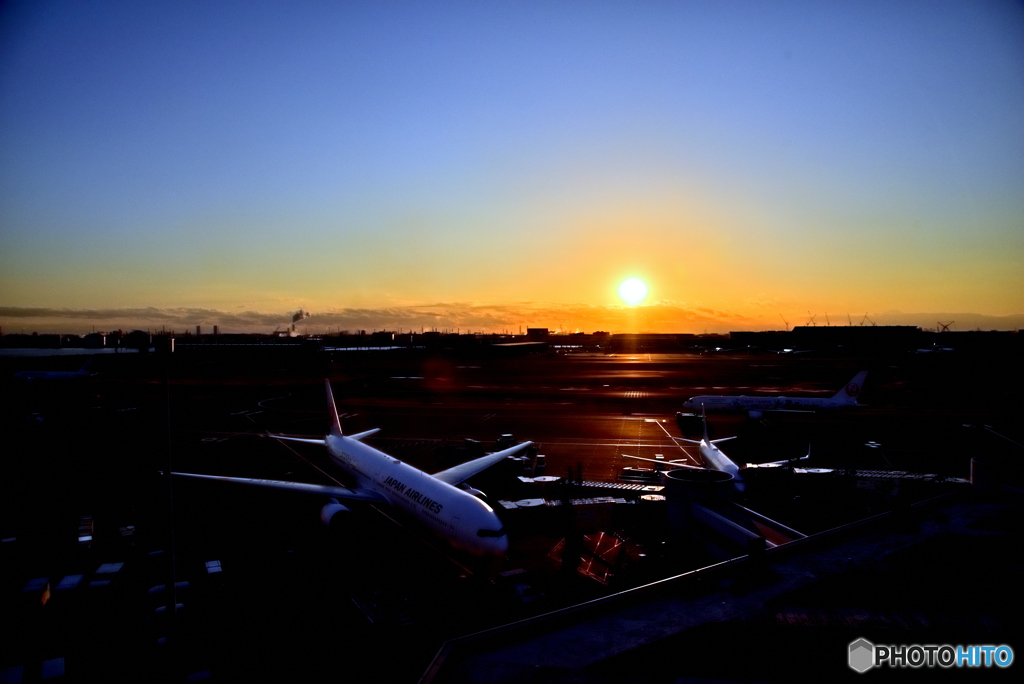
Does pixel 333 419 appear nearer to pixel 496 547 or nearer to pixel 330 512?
pixel 330 512

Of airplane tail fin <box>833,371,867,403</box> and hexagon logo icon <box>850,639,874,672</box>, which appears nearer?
hexagon logo icon <box>850,639,874,672</box>

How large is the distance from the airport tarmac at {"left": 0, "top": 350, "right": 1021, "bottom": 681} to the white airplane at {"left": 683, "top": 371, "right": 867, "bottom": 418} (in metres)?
2.80

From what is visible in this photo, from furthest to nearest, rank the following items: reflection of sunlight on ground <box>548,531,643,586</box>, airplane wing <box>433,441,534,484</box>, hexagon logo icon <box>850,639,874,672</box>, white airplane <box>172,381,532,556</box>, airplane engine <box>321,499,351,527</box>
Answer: airplane wing <box>433,441,534,484</box> → airplane engine <box>321,499,351,527</box> → reflection of sunlight on ground <box>548,531,643,586</box> → white airplane <box>172,381,532,556</box> → hexagon logo icon <box>850,639,874,672</box>

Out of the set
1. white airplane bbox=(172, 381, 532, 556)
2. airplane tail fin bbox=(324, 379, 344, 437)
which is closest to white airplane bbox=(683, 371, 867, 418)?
white airplane bbox=(172, 381, 532, 556)

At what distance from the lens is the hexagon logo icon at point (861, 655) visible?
38.1 ft

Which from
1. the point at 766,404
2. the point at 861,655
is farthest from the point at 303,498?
the point at 766,404

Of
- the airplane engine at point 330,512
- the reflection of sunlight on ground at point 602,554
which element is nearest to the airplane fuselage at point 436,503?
the airplane engine at point 330,512

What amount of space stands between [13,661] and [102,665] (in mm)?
3335

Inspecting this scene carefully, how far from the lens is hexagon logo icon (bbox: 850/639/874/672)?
11.6 m

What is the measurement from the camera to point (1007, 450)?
3925cm

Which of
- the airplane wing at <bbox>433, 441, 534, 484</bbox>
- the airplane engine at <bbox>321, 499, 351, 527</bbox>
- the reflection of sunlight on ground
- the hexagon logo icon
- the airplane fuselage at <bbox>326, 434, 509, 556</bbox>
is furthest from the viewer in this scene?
the airplane wing at <bbox>433, 441, 534, 484</bbox>

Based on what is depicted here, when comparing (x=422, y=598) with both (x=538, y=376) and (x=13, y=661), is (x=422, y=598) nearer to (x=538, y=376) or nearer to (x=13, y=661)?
(x=13, y=661)

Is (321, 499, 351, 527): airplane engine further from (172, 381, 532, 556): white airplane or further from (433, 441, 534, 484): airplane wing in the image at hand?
(433, 441, 534, 484): airplane wing

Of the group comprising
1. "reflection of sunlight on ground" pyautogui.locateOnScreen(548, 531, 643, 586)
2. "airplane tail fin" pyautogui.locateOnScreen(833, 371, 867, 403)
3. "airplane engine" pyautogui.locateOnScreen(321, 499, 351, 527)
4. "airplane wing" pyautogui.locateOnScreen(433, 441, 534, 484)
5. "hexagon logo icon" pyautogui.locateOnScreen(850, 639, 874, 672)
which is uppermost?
"hexagon logo icon" pyautogui.locateOnScreen(850, 639, 874, 672)
